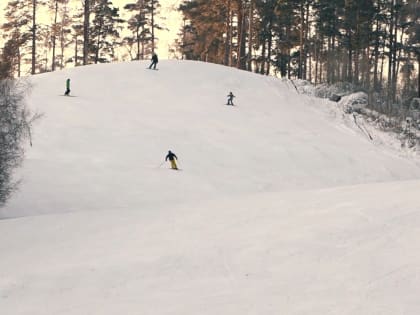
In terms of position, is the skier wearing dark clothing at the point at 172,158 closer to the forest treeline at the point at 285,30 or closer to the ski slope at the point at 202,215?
the ski slope at the point at 202,215

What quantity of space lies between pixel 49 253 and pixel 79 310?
9.62 feet

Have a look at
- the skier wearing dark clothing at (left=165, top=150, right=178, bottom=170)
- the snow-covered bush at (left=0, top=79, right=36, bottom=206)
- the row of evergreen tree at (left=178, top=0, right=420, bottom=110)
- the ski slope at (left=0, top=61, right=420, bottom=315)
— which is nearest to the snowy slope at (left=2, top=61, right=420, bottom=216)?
the ski slope at (left=0, top=61, right=420, bottom=315)

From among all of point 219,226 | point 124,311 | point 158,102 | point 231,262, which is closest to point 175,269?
point 231,262

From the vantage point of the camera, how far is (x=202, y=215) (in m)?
11.3

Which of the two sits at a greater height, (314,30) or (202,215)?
(314,30)

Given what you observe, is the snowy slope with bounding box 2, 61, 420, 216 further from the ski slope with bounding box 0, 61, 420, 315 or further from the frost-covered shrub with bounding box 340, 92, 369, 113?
the frost-covered shrub with bounding box 340, 92, 369, 113

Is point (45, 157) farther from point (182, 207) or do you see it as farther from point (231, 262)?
point (231, 262)

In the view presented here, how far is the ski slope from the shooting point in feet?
21.2

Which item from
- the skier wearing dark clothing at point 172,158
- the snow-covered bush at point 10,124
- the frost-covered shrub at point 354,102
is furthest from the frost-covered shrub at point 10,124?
the frost-covered shrub at point 354,102

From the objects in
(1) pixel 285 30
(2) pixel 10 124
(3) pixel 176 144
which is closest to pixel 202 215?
(2) pixel 10 124

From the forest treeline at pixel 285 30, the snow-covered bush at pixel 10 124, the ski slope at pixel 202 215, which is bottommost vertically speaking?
the ski slope at pixel 202 215

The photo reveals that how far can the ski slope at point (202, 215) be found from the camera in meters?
6.47

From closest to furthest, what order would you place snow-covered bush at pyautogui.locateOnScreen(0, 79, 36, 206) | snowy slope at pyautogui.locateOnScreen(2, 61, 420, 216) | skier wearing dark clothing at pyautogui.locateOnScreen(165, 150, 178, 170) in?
1. snow-covered bush at pyautogui.locateOnScreen(0, 79, 36, 206)
2. snowy slope at pyautogui.locateOnScreen(2, 61, 420, 216)
3. skier wearing dark clothing at pyautogui.locateOnScreen(165, 150, 178, 170)

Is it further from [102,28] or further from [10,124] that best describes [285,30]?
[10,124]
